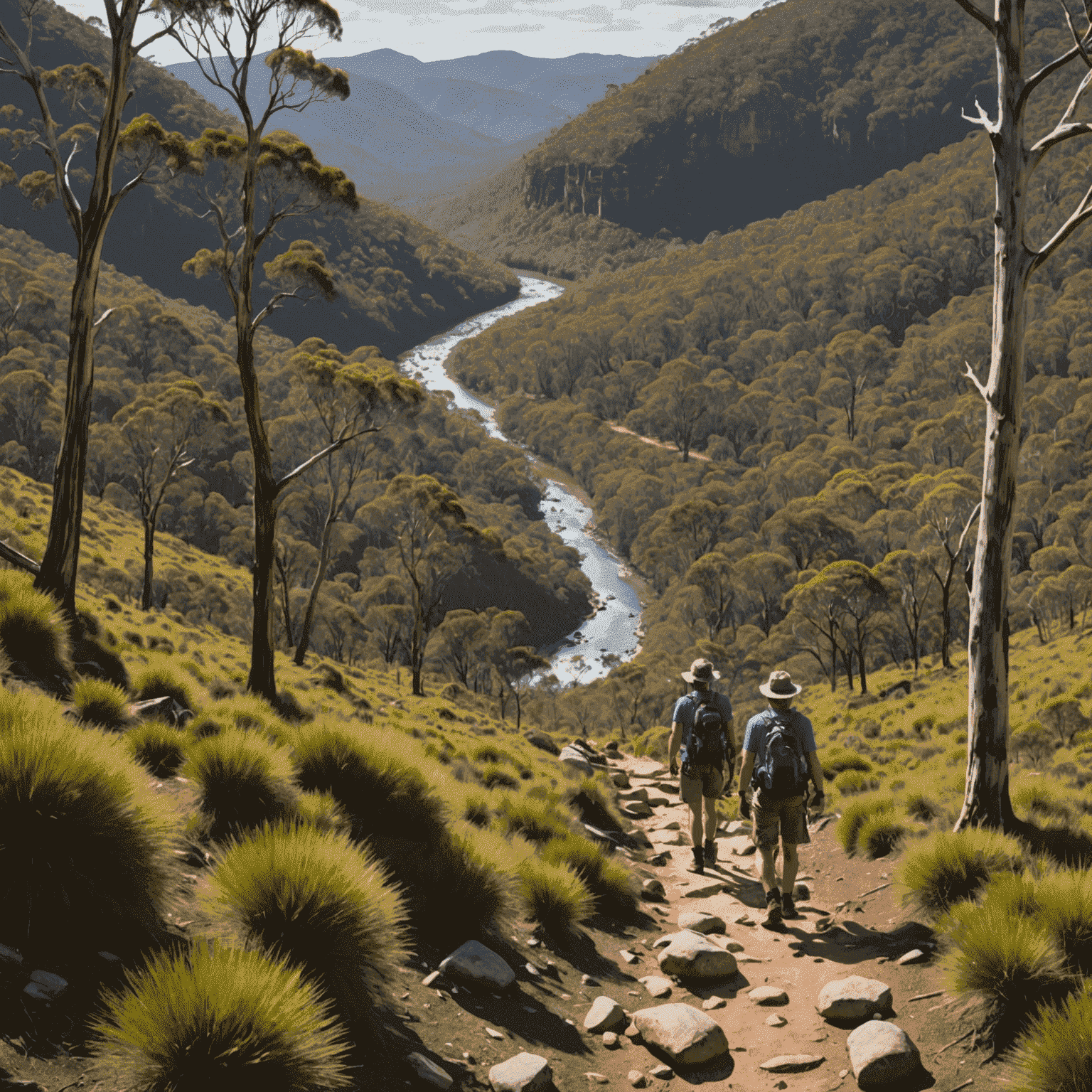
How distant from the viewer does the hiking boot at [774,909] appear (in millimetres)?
5895

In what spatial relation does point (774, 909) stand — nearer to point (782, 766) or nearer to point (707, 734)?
point (782, 766)

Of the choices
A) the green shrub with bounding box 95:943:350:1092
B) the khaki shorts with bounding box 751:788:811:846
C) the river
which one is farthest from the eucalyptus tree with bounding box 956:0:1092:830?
the river

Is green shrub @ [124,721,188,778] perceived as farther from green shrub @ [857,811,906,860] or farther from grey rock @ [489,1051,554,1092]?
green shrub @ [857,811,906,860]

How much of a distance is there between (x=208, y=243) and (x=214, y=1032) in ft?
490

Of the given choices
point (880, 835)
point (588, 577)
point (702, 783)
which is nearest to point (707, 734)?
point (702, 783)

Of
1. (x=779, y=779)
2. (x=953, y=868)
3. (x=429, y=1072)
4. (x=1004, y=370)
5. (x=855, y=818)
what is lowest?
(x=855, y=818)

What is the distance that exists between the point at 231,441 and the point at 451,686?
36598 millimetres

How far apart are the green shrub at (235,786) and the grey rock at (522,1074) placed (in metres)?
1.79

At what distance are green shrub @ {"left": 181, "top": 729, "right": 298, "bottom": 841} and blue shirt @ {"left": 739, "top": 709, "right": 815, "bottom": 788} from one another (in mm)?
3317

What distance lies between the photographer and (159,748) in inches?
204

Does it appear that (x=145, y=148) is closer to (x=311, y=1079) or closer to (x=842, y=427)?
(x=311, y=1079)

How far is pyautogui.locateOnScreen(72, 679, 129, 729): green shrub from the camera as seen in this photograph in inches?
223

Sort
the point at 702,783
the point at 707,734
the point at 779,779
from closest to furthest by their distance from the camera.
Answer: the point at 779,779
the point at 707,734
the point at 702,783

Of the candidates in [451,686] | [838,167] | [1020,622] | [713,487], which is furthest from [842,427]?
[838,167]
